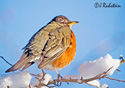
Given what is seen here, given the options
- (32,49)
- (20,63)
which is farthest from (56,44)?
(20,63)

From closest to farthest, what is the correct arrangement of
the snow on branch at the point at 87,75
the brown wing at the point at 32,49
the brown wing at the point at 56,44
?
1. the snow on branch at the point at 87,75
2. the brown wing at the point at 32,49
3. the brown wing at the point at 56,44

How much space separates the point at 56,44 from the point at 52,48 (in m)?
0.08

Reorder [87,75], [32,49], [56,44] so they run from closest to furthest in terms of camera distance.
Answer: [87,75] < [32,49] < [56,44]

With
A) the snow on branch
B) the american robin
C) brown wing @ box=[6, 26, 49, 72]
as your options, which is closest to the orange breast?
the american robin

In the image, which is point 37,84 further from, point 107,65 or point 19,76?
point 107,65

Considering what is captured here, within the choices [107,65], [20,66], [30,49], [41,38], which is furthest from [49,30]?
[107,65]

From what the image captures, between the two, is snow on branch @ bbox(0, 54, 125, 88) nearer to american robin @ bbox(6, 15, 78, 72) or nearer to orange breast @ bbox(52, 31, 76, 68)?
american robin @ bbox(6, 15, 78, 72)

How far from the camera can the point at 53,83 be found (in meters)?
0.95

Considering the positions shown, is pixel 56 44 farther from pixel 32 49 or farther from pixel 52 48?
pixel 32 49

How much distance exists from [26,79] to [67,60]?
428mm

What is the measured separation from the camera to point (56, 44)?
1252 millimetres

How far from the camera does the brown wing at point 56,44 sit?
42.4 inches

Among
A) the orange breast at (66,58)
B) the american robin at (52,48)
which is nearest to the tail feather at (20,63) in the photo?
the american robin at (52,48)

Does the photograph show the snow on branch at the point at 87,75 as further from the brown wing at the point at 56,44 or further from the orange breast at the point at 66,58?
the orange breast at the point at 66,58
